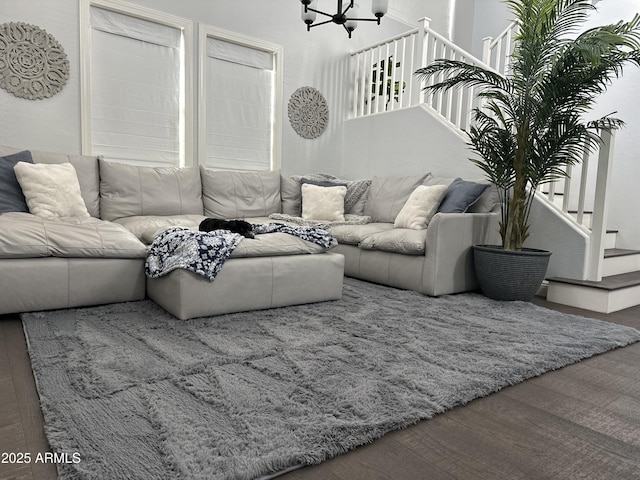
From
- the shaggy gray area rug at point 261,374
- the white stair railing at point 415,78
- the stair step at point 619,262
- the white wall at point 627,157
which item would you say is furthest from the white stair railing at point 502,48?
the shaggy gray area rug at point 261,374

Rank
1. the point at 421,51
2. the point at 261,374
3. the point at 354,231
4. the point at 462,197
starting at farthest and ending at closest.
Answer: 1. the point at 421,51
2. the point at 354,231
3. the point at 462,197
4. the point at 261,374

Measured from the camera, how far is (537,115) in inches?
115

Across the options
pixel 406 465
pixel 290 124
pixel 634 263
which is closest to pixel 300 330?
pixel 406 465

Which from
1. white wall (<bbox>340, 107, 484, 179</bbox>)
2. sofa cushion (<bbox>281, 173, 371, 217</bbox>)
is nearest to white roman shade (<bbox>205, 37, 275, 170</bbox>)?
sofa cushion (<bbox>281, 173, 371, 217</bbox>)

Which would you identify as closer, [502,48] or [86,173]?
[86,173]

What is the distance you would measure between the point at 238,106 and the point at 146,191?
163 centimetres

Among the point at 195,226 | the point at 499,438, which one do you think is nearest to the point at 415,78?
the point at 195,226

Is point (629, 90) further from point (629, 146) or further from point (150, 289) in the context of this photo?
point (150, 289)

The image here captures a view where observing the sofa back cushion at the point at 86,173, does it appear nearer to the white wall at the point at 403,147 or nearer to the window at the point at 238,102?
the window at the point at 238,102

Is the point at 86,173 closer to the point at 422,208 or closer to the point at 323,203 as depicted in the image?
the point at 323,203

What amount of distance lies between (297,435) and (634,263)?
3697mm

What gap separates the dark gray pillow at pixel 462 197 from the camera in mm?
3393

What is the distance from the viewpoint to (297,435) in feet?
3.97

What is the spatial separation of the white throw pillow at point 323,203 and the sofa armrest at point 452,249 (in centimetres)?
135
